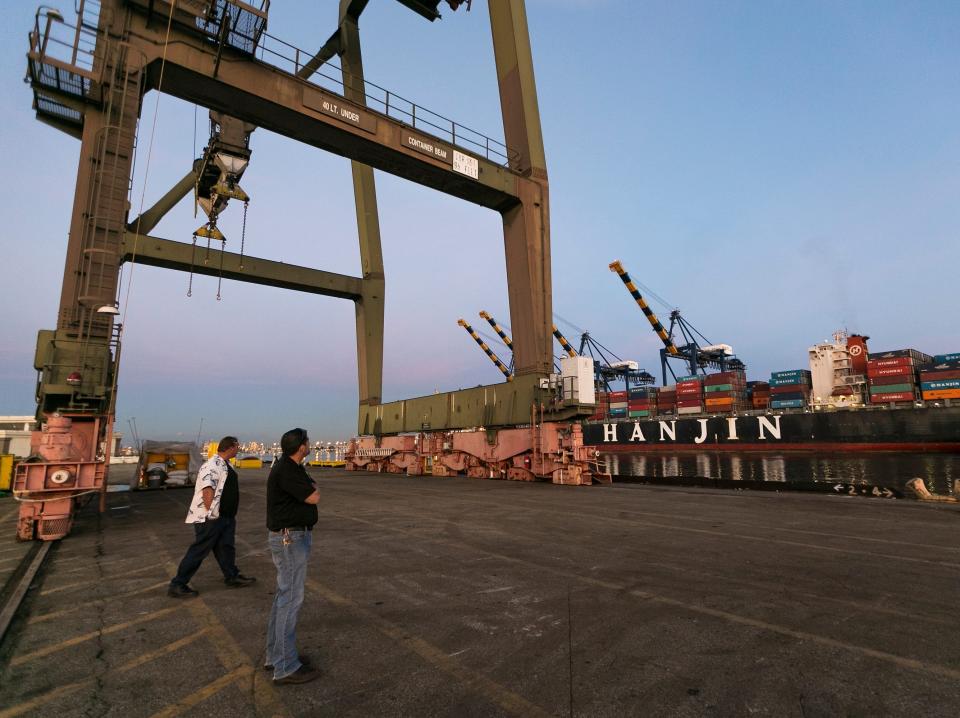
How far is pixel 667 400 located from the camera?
5847 cm

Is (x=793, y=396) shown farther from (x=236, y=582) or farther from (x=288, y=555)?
(x=288, y=555)

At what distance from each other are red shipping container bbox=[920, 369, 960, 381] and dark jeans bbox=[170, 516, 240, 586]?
51.2 metres

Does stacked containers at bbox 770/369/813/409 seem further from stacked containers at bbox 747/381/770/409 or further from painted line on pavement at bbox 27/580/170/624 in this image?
painted line on pavement at bbox 27/580/170/624

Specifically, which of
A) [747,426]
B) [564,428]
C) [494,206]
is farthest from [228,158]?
[747,426]

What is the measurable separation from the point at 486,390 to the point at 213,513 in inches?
663

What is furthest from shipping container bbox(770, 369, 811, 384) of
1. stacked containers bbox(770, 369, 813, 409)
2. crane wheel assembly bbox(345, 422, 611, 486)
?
crane wheel assembly bbox(345, 422, 611, 486)

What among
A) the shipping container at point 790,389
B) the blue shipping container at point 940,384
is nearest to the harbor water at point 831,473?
the blue shipping container at point 940,384

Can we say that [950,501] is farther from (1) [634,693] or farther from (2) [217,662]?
Result: (2) [217,662]

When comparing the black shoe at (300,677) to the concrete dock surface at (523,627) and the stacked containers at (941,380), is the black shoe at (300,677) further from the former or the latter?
the stacked containers at (941,380)

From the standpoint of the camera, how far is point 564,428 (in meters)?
18.4

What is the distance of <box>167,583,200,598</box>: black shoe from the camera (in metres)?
5.00

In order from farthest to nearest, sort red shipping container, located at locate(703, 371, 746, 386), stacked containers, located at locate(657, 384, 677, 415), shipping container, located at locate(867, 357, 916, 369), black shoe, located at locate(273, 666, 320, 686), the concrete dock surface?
stacked containers, located at locate(657, 384, 677, 415) < red shipping container, located at locate(703, 371, 746, 386) < shipping container, located at locate(867, 357, 916, 369) < black shoe, located at locate(273, 666, 320, 686) < the concrete dock surface

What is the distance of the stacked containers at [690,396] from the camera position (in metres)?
53.6

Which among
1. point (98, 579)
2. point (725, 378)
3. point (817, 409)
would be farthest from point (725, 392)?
point (98, 579)
